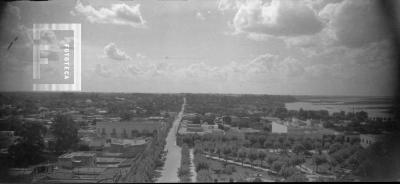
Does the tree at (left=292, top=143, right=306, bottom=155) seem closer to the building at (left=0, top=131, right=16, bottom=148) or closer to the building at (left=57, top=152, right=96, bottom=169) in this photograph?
the building at (left=57, top=152, right=96, bottom=169)

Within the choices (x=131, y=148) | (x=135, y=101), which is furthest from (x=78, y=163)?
(x=135, y=101)

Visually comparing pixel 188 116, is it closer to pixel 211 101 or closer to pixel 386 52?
pixel 211 101

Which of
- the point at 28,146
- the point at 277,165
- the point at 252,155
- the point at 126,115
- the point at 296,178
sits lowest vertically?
the point at 296,178

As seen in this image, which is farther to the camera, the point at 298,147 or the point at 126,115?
the point at 126,115

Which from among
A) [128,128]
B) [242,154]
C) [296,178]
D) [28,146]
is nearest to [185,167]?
[242,154]

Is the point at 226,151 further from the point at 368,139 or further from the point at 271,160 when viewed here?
the point at 368,139

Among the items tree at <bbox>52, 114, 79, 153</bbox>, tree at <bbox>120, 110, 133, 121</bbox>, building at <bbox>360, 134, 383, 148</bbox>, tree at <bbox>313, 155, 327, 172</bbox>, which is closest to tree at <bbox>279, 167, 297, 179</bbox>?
tree at <bbox>313, 155, 327, 172</bbox>
